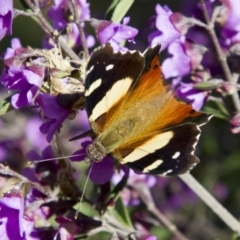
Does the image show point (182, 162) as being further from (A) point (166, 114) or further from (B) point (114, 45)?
(B) point (114, 45)

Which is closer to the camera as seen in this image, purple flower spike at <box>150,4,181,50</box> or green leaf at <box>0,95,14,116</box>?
green leaf at <box>0,95,14,116</box>

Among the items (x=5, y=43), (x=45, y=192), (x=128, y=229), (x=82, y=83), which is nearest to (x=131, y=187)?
(x=128, y=229)

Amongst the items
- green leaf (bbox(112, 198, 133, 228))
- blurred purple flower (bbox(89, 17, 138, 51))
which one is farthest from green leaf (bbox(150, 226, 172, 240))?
blurred purple flower (bbox(89, 17, 138, 51))

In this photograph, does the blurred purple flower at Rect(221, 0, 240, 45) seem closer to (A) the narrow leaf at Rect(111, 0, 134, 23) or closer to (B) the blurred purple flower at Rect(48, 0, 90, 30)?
(A) the narrow leaf at Rect(111, 0, 134, 23)

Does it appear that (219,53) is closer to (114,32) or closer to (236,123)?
(236,123)

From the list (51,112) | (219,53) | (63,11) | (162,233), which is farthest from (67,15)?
(162,233)
